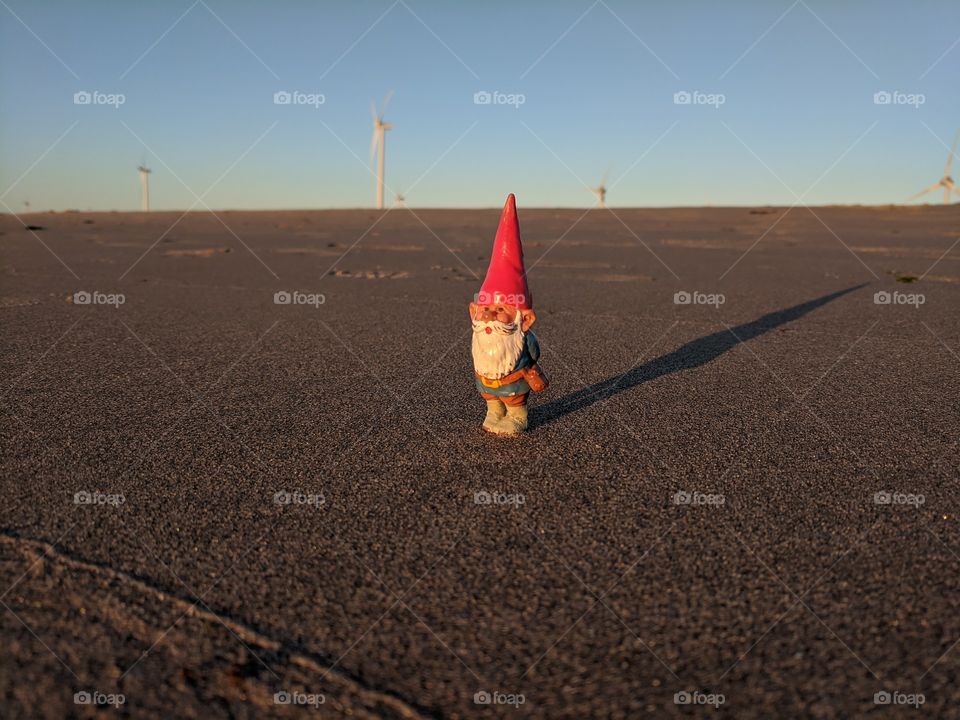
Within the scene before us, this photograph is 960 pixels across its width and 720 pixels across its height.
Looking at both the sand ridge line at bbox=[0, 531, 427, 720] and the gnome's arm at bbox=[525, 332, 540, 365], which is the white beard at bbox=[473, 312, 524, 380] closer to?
the gnome's arm at bbox=[525, 332, 540, 365]

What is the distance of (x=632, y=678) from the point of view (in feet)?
5.98

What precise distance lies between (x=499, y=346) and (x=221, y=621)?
169cm

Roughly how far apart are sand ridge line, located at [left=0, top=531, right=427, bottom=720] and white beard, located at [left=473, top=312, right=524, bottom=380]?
1.61 m

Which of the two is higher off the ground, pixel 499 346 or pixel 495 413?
pixel 499 346

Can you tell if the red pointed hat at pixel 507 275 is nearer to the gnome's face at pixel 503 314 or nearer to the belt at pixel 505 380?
the gnome's face at pixel 503 314

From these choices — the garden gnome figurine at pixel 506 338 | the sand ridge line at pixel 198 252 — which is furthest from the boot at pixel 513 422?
the sand ridge line at pixel 198 252

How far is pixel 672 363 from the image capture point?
488 cm

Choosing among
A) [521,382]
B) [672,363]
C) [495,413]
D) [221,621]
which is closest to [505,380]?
[521,382]

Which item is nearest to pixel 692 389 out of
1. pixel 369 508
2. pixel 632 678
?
pixel 369 508

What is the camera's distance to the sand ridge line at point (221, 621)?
175 centimetres

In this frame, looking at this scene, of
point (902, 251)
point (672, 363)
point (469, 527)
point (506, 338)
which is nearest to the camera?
point (469, 527)

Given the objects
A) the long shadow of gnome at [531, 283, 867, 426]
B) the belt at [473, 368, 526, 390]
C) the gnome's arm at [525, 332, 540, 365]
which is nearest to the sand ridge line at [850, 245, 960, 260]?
the long shadow of gnome at [531, 283, 867, 426]

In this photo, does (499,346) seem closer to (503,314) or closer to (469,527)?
(503,314)

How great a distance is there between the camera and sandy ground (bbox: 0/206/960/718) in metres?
1.82
